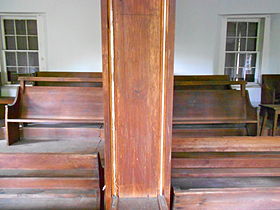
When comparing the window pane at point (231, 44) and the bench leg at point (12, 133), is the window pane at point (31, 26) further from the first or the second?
the window pane at point (231, 44)

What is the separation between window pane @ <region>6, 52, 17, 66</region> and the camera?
4.43 m

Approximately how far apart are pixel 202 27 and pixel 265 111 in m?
2.07

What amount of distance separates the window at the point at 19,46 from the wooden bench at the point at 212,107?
10.6 ft

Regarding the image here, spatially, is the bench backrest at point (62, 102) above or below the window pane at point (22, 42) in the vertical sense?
below

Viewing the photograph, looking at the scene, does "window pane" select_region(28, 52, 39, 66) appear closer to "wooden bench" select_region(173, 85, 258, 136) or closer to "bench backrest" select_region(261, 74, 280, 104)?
"wooden bench" select_region(173, 85, 258, 136)

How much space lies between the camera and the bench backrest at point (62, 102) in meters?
2.71

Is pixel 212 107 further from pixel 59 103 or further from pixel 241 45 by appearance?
pixel 241 45

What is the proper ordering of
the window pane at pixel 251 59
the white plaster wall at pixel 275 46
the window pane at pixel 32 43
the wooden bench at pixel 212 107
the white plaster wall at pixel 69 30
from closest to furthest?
the wooden bench at pixel 212 107 < the white plaster wall at pixel 69 30 < the white plaster wall at pixel 275 46 < the window pane at pixel 32 43 < the window pane at pixel 251 59

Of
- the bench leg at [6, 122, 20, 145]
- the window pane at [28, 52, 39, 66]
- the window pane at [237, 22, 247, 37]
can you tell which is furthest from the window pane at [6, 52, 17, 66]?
the window pane at [237, 22, 247, 37]

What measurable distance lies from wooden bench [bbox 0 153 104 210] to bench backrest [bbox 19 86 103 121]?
1272mm

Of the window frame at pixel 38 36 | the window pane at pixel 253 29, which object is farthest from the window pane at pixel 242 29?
the window frame at pixel 38 36

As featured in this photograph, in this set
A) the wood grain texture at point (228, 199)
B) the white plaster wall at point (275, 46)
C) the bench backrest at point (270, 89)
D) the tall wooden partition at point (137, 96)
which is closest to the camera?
the tall wooden partition at point (137, 96)

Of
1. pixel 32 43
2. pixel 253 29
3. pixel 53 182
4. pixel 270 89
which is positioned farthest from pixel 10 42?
pixel 270 89

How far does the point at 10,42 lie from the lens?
4.38 metres
